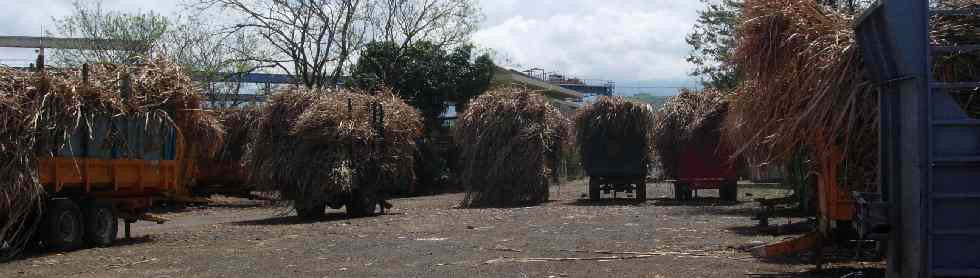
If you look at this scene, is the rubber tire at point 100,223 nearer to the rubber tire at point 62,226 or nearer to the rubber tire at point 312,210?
the rubber tire at point 62,226

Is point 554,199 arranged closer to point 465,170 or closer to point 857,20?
point 465,170

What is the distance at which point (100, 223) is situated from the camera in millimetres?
16141

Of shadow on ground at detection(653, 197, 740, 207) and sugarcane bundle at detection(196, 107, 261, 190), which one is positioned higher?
sugarcane bundle at detection(196, 107, 261, 190)

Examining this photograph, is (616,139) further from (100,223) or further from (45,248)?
(45,248)

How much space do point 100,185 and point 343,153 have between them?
6.42 m

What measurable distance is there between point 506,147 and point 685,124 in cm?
468

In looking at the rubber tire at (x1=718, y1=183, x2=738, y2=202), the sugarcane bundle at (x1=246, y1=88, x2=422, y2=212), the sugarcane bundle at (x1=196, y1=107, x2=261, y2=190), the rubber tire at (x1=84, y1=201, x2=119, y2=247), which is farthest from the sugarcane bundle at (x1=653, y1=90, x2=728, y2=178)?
the rubber tire at (x1=84, y1=201, x2=119, y2=247)

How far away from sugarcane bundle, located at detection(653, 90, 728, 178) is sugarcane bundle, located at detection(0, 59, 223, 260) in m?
13.0

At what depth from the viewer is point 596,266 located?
11680 mm

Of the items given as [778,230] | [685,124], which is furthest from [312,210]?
[778,230]

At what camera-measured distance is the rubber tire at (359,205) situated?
22359 mm

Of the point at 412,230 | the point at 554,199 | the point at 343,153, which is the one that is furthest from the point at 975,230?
the point at 554,199

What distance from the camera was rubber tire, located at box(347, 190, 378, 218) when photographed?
2236 centimetres

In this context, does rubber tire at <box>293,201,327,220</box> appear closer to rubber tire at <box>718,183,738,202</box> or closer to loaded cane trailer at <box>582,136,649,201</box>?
loaded cane trailer at <box>582,136,649,201</box>
